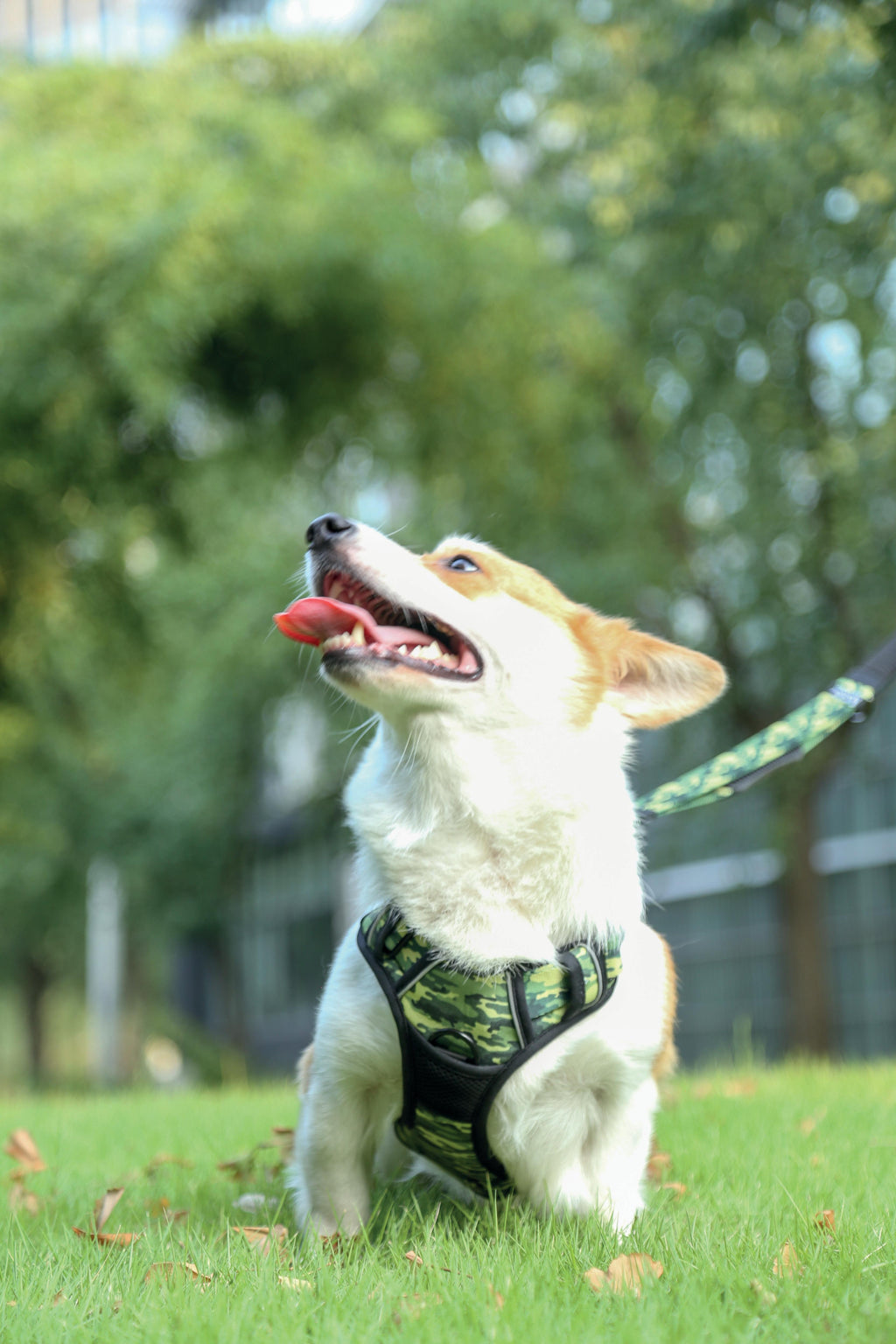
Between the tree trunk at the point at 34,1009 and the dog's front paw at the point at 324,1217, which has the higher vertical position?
the dog's front paw at the point at 324,1217

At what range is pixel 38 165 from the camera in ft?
28.0

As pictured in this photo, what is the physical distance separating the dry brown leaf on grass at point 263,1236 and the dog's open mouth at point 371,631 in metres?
1.20

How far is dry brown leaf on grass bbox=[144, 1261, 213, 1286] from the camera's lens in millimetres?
2529

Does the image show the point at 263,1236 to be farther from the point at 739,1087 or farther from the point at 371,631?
the point at 739,1087

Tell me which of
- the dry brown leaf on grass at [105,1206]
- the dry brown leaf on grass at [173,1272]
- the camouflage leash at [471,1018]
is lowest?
the dry brown leaf on grass at [105,1206]

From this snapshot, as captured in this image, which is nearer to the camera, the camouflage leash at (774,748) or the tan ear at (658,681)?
the tan ear at (658,681)

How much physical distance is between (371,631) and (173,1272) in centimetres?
130

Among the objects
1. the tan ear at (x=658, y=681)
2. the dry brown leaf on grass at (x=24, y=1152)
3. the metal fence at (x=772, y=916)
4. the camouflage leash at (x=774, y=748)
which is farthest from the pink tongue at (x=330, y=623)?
the metal fence at (x=772, y=916)

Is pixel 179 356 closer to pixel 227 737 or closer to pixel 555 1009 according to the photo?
pixel 555 1009

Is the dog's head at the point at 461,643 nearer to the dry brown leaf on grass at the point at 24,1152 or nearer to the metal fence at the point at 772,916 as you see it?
the dry brown leaf on grass at the point at 24,1152

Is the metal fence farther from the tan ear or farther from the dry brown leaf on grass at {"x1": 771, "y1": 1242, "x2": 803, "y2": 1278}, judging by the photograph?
the dry brown leaf on grass at {"x1": 771, "y1": 1242, "x2": 803, "y2": 1278}

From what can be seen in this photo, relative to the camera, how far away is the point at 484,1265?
8.23ft

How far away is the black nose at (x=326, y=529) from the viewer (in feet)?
9.18

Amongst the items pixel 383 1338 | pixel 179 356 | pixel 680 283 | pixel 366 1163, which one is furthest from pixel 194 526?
pixel 383 1338
